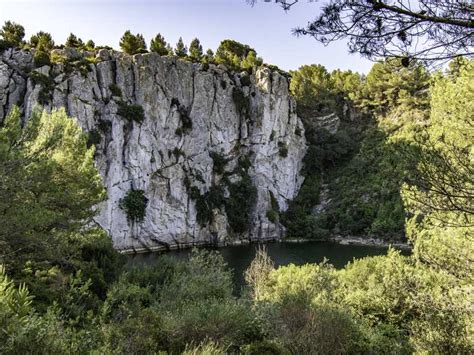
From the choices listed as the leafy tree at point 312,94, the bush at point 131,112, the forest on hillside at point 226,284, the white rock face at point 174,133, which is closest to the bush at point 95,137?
the white rock face at point 174,133

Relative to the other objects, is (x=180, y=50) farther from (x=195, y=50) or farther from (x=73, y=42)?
(x=73, y=42)

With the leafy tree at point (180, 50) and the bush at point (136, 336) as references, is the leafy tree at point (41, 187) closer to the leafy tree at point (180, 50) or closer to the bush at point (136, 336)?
the bush at point (136, 336)

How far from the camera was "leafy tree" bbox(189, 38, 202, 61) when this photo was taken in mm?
48275

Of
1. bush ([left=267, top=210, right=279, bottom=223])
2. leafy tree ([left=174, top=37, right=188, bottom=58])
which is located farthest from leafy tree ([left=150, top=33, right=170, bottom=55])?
bush ([left=267, top=210, right=279, bottom=223])

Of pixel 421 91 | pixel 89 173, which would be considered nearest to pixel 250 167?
pixel 421 91

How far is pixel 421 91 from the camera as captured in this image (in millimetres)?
51844

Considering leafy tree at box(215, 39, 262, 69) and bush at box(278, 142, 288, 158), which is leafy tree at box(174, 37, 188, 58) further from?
bush at box(278, 142, 288, 158)

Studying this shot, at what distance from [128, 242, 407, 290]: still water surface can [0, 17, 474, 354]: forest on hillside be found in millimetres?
14520

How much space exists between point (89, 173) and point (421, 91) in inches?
1971

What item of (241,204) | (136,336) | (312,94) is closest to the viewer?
(136,336)

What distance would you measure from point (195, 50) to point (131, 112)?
17.2 meters

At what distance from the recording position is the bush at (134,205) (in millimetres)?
35500

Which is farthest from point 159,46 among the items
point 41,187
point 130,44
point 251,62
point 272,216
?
point 41,187

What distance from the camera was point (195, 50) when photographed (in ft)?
163
